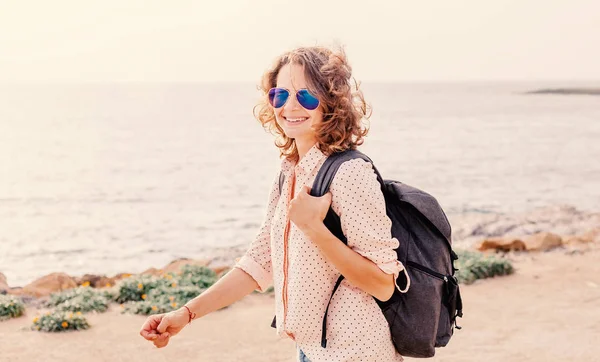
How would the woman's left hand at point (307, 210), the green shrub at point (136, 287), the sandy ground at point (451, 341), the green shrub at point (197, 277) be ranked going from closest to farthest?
1. the woman's left hand at point (307, 210)
2. the sandy ground at point (451, 341)
3. the green shrub at point (136, 287)
4. the green shrub at point (197, 277)

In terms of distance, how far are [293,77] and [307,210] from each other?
0.49 meters

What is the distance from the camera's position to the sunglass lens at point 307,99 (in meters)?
2.43

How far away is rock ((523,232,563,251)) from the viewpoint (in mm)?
10992

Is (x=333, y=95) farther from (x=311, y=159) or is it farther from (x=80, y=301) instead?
(x=80, y=301)

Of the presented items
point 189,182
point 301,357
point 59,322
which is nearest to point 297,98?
point 301,357

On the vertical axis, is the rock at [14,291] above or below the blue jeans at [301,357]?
below

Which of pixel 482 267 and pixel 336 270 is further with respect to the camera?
pixel 482 267

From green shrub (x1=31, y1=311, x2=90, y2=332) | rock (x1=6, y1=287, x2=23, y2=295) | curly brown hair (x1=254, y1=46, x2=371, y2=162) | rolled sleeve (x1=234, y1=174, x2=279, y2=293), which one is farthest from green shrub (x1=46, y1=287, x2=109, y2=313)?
curly brown hair (x1=254, y1=46, x2=371, y2=162)

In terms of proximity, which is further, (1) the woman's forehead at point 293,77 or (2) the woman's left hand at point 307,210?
(1) the woman's forehead at point 293,77

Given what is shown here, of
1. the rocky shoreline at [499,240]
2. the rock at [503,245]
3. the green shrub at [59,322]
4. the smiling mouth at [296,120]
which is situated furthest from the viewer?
the rock at [503,245]

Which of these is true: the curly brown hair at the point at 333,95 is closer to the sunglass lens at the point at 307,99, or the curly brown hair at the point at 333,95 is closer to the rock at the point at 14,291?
the sunglass lens at the point at 307,99

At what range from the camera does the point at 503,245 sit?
11055mm

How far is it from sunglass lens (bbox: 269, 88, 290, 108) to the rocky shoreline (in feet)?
23.2

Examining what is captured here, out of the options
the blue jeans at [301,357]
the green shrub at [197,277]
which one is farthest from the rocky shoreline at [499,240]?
the blue jeans at [301,357]
